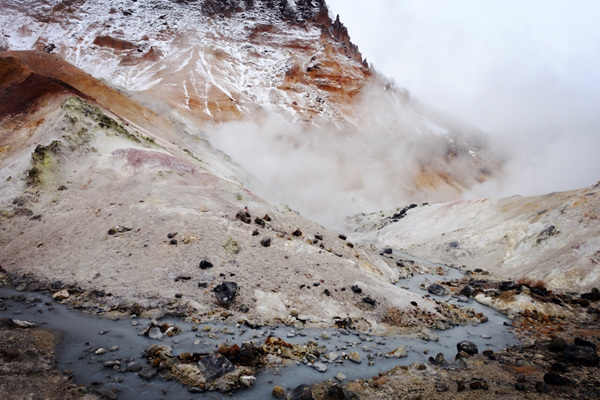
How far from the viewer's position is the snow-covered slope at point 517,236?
19547 mm

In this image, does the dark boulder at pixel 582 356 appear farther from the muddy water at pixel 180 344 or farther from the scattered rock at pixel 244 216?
the scattered rock at pixel 244 216

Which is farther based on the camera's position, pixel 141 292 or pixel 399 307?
pixel 399 307

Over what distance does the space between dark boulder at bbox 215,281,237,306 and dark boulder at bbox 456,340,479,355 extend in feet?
25.0

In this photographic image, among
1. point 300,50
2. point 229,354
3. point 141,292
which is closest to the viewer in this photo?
point 229,354

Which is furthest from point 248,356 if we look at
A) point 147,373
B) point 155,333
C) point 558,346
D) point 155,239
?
Result: point 558,346

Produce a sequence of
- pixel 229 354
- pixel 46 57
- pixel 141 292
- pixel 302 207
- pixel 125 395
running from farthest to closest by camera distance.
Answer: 1. pixel 302 207
2. pixel 46 57
3. pixel 141 292
4. pixel 229 354
5. pixel 125 395

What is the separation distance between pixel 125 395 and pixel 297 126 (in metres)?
76.8

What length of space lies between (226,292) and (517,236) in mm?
25179

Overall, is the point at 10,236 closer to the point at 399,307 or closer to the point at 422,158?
the point at 399,307

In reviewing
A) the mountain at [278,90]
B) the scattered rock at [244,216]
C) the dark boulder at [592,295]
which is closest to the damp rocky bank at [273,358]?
the dark boulder at [592,295]

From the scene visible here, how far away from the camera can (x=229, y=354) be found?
8.21 m

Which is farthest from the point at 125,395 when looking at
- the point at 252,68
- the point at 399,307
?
the point at 252,68

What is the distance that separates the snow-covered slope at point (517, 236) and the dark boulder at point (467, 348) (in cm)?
1208

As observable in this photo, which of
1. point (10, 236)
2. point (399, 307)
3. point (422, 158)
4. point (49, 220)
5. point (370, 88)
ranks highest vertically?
point (370, 88)
